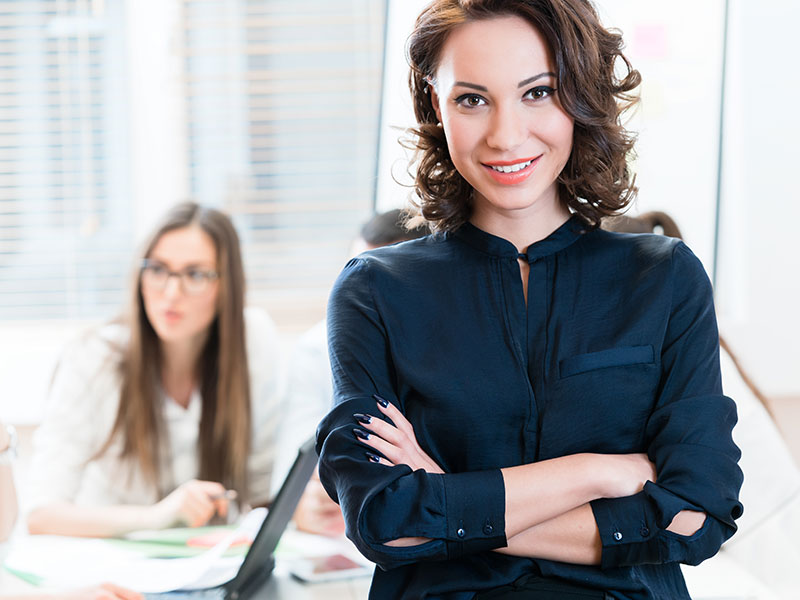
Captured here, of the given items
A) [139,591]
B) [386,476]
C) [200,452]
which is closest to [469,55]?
[386,476]

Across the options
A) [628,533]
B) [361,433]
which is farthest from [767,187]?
[361,433]

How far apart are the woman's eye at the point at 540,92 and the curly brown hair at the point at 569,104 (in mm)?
17

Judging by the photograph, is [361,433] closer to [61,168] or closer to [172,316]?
[172,316]

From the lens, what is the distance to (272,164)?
12.9ft

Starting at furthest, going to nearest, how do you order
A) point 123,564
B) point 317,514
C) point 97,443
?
point 97,443 < point 317,514 < point 123,564

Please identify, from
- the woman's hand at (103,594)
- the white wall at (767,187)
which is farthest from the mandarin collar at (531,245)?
the white wall at (767,187)

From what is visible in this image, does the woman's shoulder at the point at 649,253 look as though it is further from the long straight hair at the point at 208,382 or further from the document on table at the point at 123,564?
the long straight hair at the point at 208,382

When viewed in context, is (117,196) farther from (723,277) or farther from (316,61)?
(723,277)

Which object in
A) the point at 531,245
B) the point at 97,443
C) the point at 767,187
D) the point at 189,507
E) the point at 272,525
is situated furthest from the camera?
the point at 767,187

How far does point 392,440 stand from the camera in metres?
1.20

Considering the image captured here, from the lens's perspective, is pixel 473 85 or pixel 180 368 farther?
pixel 180 368

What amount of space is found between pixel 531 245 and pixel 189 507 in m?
1.27

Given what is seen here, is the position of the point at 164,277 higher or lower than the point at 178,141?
lower

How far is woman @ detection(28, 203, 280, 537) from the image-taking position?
2.70 m
